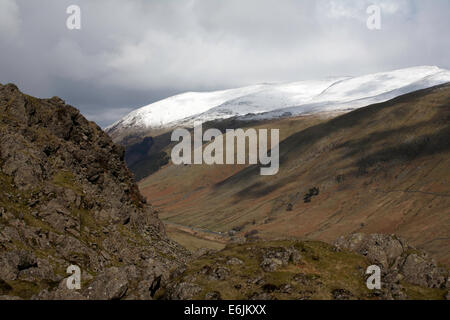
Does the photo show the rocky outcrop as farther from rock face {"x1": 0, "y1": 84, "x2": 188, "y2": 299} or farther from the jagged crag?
rock face {"x1": 0, "y1": 84, "x2": 188, "y2": 299}

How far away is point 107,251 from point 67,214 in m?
7.96

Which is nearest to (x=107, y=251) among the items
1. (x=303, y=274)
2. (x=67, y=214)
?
(x=67, y=214)

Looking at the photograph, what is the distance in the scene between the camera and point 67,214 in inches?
2319

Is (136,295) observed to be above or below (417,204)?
above

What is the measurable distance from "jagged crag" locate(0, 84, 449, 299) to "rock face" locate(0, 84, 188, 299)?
6.8 inches

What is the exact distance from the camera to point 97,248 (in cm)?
5834

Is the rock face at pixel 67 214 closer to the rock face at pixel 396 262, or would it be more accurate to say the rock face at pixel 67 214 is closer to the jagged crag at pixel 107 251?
the jagged crag at pixel 107 251

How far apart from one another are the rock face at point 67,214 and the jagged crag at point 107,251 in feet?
0.57

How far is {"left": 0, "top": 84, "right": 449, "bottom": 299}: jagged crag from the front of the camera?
3931cm
